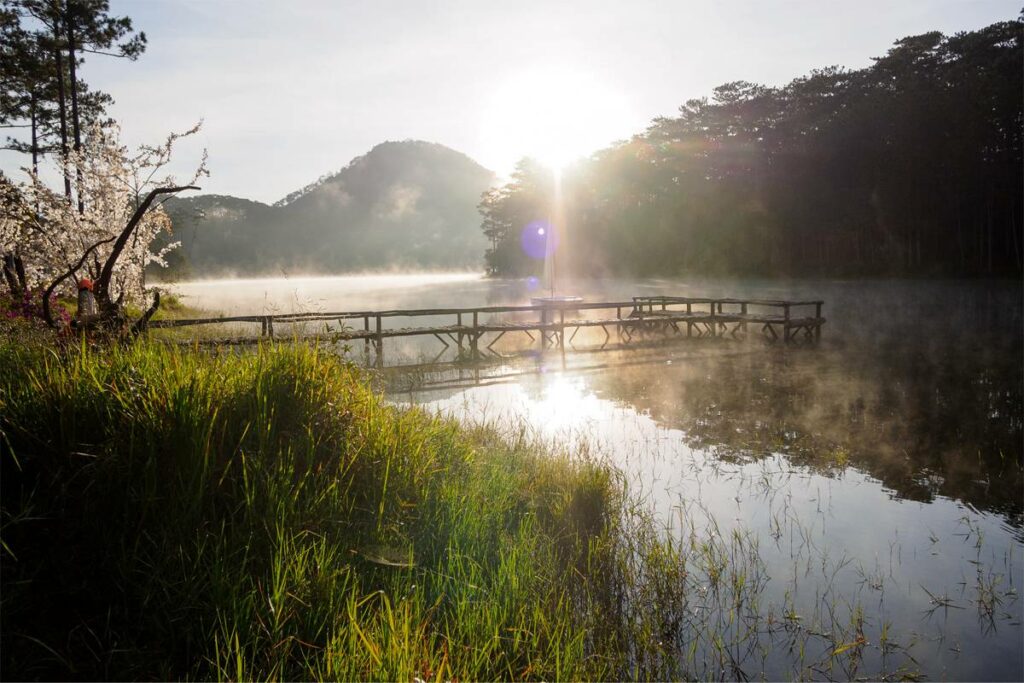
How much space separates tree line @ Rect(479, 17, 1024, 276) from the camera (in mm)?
36500

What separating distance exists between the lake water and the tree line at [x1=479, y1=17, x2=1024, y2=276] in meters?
24.2

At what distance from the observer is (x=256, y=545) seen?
11.4 feet

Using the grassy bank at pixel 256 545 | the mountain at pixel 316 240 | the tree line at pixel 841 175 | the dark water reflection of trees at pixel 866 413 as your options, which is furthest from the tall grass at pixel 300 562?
the mountain at pixel 316 240

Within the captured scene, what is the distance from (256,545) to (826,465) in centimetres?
655

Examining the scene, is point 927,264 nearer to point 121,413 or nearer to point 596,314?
point 596,314

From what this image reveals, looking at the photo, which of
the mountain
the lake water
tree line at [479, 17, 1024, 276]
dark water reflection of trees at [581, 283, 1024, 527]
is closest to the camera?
the lake water

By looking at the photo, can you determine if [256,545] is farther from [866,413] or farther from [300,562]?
[866,413]

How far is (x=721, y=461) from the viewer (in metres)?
7.96

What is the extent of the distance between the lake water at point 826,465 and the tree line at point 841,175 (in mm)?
24238

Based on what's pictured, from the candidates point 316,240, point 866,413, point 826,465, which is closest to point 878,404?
point 866,413

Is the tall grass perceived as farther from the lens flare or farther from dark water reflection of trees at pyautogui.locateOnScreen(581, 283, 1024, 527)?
the lens flare

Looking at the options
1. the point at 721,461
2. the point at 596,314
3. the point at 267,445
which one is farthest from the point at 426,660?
the point at 596,314

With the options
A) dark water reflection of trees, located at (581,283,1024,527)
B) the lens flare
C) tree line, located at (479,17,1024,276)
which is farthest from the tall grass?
the lens flare

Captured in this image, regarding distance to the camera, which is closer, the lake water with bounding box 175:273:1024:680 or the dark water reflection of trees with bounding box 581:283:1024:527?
the lake water with bounding box 175:273:1024:680
